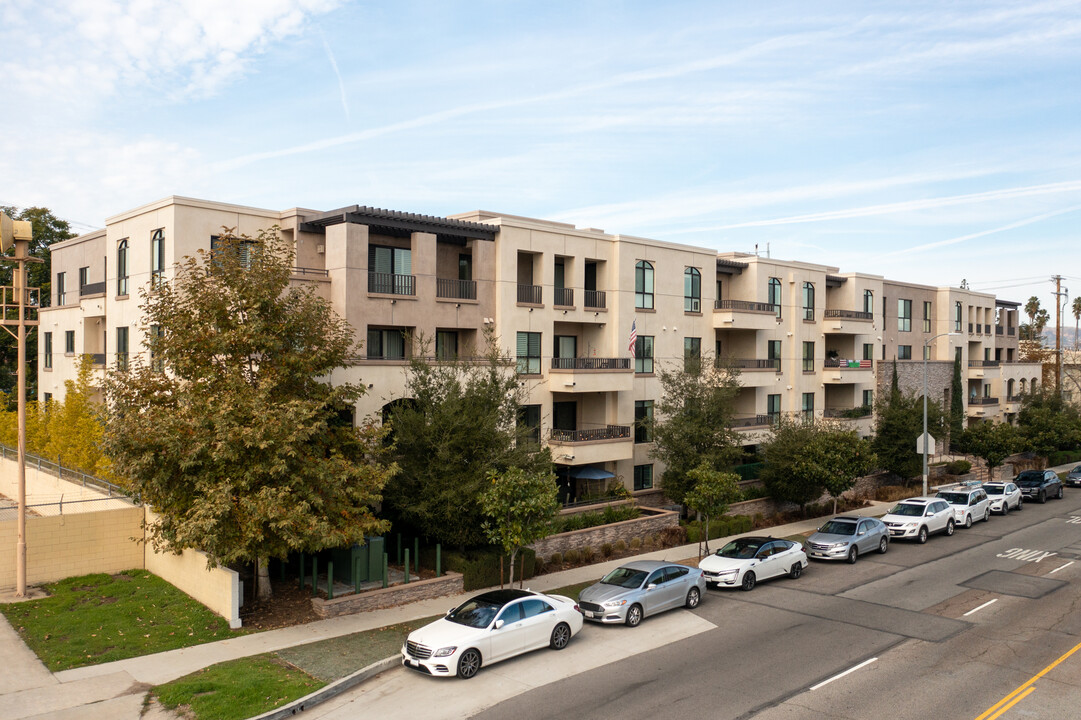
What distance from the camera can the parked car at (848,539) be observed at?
2762cm

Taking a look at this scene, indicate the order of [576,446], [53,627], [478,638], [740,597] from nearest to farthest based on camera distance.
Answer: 1. [478,638]
2. [53,627]
3. [740,597]
4. [576,446]

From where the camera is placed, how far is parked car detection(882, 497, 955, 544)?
103ft

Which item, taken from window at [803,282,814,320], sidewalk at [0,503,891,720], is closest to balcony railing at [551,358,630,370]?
sidewalk at [0,503,891,720]

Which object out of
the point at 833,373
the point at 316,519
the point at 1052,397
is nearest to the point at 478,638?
the point at 316,519

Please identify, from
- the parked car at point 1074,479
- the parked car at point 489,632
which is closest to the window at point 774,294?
the parked car at point 1074,479

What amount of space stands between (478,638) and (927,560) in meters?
19.3

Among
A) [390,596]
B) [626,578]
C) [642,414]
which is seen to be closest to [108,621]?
[390,596]

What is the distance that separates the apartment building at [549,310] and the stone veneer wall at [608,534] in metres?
3.62

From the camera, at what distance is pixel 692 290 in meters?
40.5

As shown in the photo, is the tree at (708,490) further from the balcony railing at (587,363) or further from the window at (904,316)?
the window at (904,316)

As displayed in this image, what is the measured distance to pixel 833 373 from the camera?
48.8 meters

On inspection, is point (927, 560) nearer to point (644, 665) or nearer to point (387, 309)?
point (644, 665)

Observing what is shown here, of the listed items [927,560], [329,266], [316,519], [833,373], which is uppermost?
[329,266]

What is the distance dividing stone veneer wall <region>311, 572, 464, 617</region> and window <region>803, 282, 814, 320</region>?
105ft
